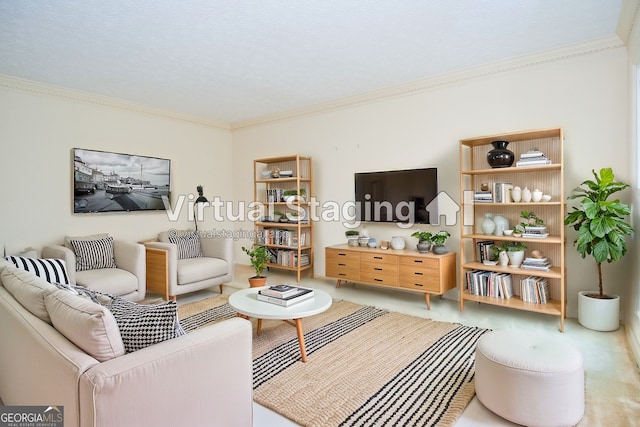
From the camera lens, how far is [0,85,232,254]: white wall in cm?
404

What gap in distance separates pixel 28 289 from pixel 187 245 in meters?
2.98

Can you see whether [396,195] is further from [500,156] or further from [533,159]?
[533,159]

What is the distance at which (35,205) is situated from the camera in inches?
166

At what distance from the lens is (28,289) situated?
1.84 m

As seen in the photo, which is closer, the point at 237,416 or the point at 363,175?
the point at 237,416

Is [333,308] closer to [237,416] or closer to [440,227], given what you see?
[440,227]

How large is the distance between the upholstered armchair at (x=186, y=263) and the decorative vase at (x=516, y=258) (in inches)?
127

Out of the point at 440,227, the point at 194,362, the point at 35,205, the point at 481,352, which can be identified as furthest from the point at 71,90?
the point at 481,352

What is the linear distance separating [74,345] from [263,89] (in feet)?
12.2

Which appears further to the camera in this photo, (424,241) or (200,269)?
(200,269)

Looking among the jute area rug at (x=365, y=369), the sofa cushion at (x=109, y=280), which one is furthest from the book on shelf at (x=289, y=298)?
the sofa cushion at (x=109, y=280)

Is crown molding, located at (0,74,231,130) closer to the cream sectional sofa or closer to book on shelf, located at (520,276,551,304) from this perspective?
the cream sectional sofa

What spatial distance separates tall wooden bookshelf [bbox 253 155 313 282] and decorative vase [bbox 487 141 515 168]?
250 centimetres

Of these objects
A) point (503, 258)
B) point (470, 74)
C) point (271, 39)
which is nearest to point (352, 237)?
point (503, 258)
